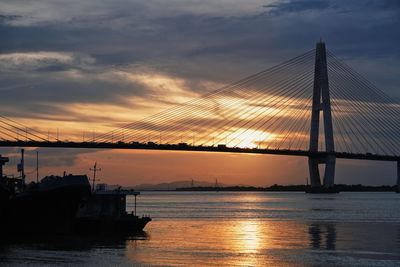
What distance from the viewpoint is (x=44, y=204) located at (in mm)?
40250

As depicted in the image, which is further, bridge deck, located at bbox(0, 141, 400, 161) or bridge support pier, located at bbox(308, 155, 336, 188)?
bridge support pier, located at bbox(308, 155, 336, 188)

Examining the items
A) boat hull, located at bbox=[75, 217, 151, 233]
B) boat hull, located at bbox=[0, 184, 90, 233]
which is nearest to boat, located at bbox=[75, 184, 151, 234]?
boat hull, located at bbox=[75, 217, 151, 233]

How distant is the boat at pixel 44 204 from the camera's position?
39.7 meters

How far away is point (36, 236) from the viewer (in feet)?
130

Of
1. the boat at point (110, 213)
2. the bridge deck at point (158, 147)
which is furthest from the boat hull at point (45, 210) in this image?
the bridge deck at point (158, 147)

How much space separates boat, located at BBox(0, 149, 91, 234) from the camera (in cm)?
3966

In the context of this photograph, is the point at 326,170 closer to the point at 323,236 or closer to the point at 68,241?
the point at 323,236

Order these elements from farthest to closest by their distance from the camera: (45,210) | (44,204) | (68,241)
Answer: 1. (45,210)
2. (44,204)
3. (68,241)

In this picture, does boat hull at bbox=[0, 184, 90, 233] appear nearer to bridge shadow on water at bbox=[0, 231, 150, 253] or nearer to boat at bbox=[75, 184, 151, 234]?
bridge shadow on water at bbox=[0, 231, 150, 253]

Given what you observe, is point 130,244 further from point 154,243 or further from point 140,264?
point 140,264

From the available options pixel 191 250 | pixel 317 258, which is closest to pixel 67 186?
pixel 191 250

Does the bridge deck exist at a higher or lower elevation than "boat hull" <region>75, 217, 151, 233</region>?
higher

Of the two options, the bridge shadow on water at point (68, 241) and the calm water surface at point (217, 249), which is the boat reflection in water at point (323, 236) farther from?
the bridge shadow on water at point (68, 241)

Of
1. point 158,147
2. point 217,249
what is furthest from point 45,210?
point 158,147
